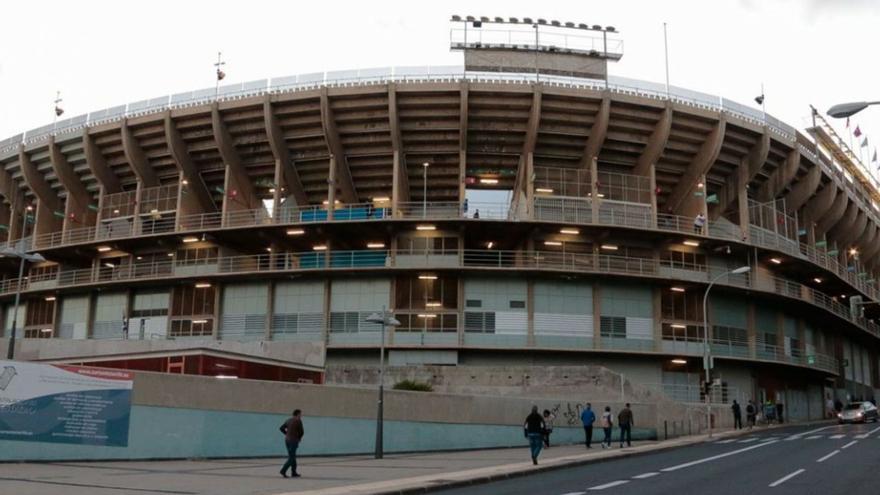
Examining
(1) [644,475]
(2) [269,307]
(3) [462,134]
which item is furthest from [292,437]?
(2) [269,307]

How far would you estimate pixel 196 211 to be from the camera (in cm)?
5475

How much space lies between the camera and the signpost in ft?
59.4

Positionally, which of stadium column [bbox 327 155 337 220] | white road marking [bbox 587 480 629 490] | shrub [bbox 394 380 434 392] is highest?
stadium column [bbox 327 155 337 220]

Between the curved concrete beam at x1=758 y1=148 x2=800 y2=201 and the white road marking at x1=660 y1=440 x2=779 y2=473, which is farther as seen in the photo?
the curved concrete beam at x1=758 y1=148 x2=800 y2=201

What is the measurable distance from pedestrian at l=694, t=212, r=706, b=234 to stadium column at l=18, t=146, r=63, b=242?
45.2 m

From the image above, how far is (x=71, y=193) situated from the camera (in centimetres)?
5747

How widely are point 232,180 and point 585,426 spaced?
32228 mm

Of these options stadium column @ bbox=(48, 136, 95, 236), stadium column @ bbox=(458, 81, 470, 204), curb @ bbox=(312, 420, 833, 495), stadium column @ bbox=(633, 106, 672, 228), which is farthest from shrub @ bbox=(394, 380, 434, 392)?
stadium column @ bbox=(48, 136, 95, 236)

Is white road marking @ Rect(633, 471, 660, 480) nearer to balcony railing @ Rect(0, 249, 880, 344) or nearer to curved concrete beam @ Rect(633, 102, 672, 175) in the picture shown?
balcony railing @ Rect(0, 249, 880, 344)

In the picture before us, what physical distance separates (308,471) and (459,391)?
2253 cm

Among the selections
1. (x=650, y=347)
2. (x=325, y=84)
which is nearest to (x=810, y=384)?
(x=650, y=347)

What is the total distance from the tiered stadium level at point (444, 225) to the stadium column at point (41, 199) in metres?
0.29

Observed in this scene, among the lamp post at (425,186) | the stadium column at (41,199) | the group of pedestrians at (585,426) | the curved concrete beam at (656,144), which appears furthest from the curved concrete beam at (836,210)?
the stadium column at (41,199)

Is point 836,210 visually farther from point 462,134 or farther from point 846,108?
point 846,108
